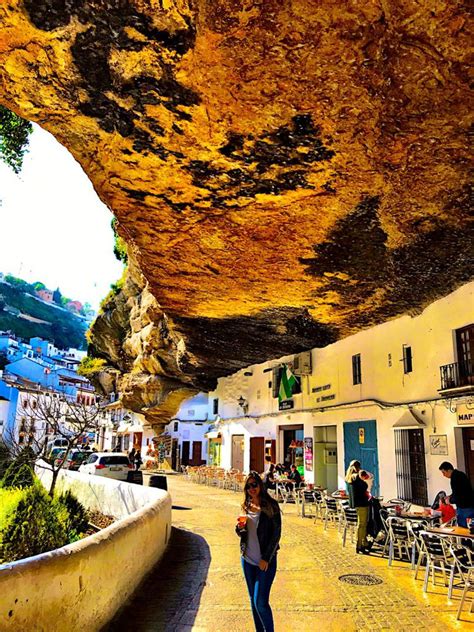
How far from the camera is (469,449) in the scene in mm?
10109

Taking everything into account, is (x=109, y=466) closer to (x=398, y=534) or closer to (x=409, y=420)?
(x=409, y=420)

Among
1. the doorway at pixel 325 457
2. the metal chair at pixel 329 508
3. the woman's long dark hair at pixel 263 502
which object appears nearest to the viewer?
the woman's long dark hair at pixel 263 502

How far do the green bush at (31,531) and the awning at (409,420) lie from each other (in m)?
7.72

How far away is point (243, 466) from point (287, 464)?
5.46m

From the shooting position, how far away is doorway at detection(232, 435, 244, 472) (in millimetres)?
23789

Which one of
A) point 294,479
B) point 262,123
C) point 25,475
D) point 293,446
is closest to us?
point 262,123

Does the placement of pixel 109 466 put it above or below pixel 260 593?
above

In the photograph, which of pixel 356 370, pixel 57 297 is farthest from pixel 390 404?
pixel 57 297

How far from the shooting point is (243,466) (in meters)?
23.3

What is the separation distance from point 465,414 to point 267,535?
6.67 m

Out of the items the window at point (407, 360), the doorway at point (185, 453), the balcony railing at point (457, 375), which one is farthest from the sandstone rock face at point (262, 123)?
the doorway at point (185, 453)

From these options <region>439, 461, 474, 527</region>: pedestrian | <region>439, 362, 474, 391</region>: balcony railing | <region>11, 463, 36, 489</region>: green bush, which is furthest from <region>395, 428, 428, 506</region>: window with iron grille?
<region>11, 463, 36, 489</region>: green bush

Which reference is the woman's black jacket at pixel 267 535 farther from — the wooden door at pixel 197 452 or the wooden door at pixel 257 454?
the wooden door at pixel 197 452

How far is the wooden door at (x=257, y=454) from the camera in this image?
71.6ft
